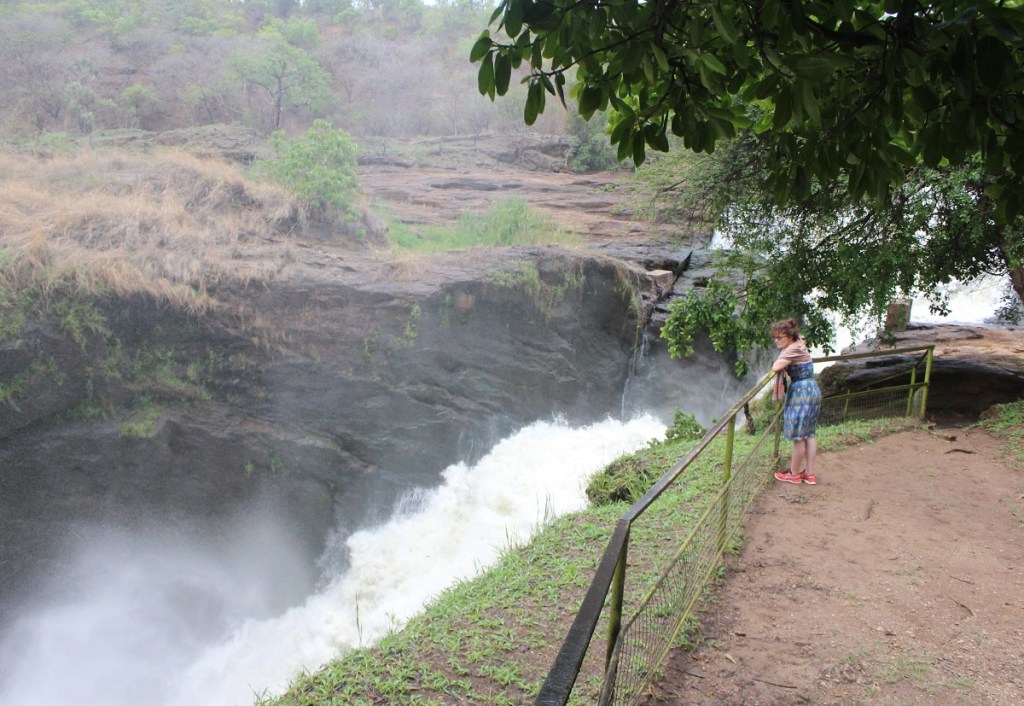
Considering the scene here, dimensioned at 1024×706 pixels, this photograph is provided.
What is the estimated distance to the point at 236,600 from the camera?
9.30 metres

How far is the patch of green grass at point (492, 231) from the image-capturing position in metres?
15.1

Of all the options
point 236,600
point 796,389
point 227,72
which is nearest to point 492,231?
point 236,600

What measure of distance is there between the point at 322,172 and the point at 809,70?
503 inches

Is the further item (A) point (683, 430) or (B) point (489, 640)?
(A) point (683, 430)

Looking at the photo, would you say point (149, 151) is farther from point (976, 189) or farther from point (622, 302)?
point (976, 189)

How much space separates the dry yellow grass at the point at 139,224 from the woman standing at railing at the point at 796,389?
7.82 m

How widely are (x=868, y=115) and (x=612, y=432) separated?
10.5 meters

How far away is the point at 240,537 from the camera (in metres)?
9.71

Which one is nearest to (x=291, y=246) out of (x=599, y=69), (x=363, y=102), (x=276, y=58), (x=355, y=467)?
(x=355, y=467)

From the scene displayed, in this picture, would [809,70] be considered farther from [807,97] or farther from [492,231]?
[492,231]

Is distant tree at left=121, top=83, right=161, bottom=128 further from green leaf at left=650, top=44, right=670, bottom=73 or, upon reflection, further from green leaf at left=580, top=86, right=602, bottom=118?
green leaf at left=650, top=44, right=670, bottom=73

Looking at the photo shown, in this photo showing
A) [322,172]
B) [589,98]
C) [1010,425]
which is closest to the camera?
[589,98]

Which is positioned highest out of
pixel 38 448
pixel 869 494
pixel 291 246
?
pixel 291 246

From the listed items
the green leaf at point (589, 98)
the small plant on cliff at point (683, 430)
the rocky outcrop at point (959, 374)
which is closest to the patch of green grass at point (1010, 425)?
the rocky outcrop at point (959, 374)
